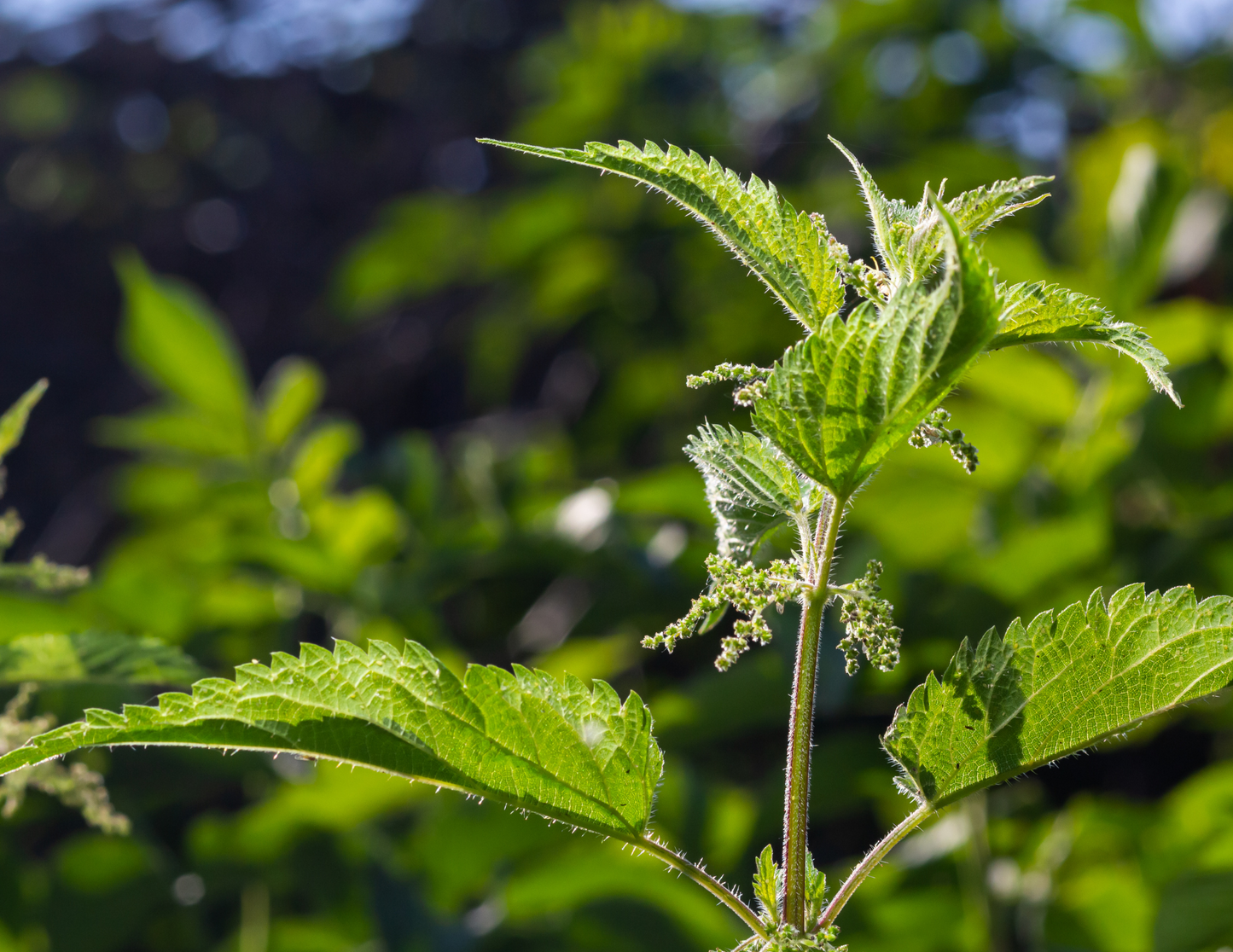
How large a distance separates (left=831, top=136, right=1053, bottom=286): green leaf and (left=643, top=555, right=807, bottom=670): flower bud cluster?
0.43ft

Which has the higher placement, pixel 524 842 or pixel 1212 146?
pixel 1212 146

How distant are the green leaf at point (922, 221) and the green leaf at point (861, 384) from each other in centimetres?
3

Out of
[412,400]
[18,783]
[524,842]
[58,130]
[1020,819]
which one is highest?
[58,130]

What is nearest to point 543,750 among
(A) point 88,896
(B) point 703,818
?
(B) point 703,818

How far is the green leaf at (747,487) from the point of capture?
19.5 inches

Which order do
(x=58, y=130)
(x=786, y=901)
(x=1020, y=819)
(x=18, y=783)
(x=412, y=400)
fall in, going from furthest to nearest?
(x=58, y=130) < (x=412, y=400) < (x=1020, y=819) < (x=18, y=783) < (x=786, y=901)

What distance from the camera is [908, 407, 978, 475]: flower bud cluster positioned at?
442 mm

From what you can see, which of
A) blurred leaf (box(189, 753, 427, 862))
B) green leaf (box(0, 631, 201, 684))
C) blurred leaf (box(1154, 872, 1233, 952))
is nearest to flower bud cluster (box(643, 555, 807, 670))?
green leaf (box(0, 631, 201, 684))

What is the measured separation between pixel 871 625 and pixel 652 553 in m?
0.66

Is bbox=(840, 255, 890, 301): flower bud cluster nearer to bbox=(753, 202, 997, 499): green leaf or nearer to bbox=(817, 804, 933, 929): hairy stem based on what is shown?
bbox=(753, 202, 997, 499): green leaf

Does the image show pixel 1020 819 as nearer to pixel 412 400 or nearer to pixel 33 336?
pixel 412 400

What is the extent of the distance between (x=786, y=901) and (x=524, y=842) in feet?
2.54

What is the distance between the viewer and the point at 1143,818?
1123 millimetres

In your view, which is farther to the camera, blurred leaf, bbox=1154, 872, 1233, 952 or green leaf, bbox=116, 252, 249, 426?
green leaf, bbox=116, 252, 249, 426
